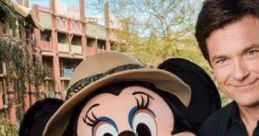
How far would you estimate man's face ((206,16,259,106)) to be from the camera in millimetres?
2041

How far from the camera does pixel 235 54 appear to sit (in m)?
2.06

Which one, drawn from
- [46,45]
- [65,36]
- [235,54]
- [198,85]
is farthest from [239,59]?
[65,36]

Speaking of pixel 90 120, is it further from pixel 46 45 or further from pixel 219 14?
pixel 46 45

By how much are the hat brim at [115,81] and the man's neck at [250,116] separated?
0.35 meters

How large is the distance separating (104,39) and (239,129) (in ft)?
104

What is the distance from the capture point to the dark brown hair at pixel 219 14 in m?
2.13

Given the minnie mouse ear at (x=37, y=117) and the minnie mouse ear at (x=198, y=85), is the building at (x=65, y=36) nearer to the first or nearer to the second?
the minnie mouse ear at (x=198, y=85)

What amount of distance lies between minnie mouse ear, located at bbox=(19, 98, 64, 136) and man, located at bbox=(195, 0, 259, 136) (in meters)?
0.77

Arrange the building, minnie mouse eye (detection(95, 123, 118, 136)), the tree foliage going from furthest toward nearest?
the building < the tree foliage < minnie mouse eye (detection(95, 123, 118, 136))

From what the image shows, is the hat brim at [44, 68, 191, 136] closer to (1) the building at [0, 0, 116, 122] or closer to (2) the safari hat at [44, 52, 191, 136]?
(2) the safari hat at [44, 52, 191, 136]

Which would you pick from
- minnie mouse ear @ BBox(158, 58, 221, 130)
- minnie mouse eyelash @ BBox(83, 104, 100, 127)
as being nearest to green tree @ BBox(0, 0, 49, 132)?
minnie mouse ear @ BBox(158, 58, 221, 130)

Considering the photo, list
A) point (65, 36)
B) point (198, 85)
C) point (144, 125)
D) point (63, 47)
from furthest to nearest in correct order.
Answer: point (65, 36), point (63, 47), point (198, 85), point (144, 125)

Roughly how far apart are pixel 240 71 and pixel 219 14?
10.4 inches

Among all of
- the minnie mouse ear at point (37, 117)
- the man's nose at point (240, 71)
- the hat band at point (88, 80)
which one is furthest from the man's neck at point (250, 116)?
the minnie mouse ear at point (37, 117)
